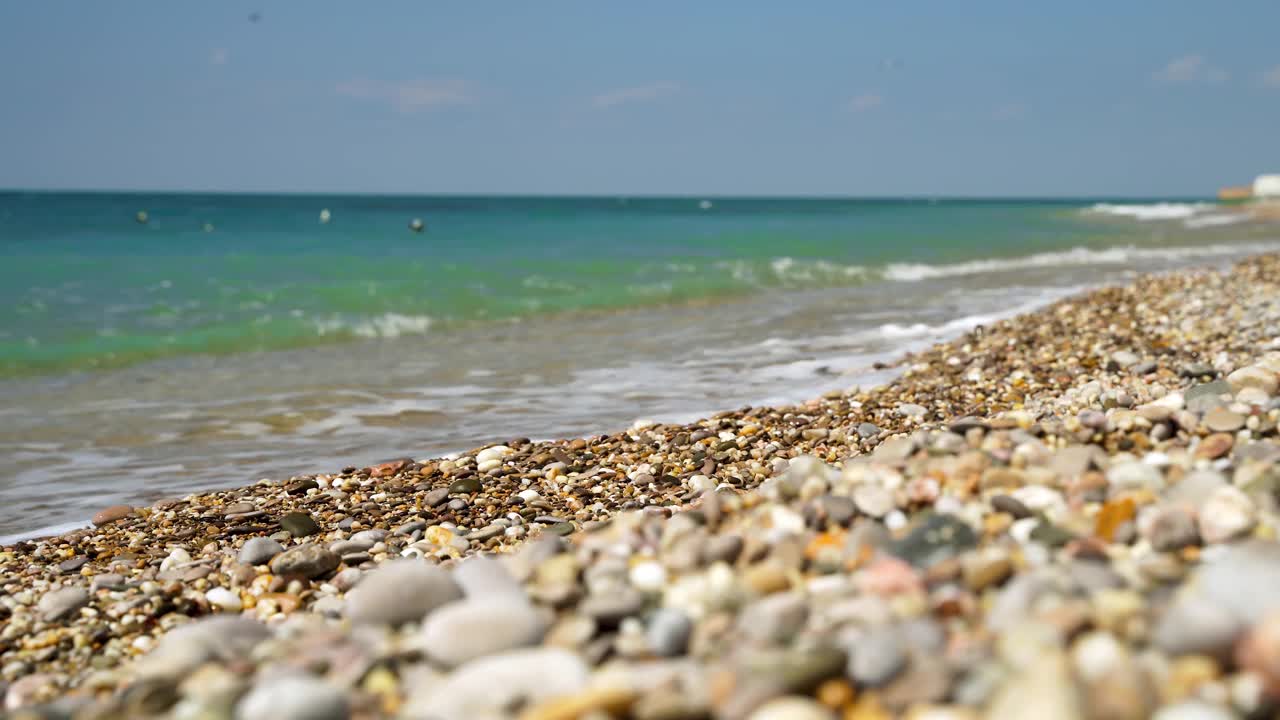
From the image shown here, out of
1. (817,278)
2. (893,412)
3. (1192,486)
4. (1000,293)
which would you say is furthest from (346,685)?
(817,278)

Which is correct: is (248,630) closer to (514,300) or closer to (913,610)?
(913,610)

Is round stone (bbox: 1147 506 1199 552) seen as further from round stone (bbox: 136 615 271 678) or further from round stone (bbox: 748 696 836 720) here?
round stone (bbox: 136 615 271 678)

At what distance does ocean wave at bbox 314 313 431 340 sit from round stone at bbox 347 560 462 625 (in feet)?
35.6

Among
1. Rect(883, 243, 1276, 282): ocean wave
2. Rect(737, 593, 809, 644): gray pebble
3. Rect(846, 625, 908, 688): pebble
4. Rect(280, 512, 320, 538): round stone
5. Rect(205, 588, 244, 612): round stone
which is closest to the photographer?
Rect(846, 625, 908, 688): pebble

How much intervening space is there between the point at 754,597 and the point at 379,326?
1210 cm

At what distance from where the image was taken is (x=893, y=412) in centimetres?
648

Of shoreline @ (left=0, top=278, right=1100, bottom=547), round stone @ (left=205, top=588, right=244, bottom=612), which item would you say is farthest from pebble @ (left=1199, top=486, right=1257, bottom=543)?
shoreline @ (left=0, top=278, right=1100, bottom=547)

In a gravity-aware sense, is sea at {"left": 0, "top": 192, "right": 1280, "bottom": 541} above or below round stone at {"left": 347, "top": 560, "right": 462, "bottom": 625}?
below

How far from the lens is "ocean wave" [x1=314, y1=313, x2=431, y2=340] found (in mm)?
13523

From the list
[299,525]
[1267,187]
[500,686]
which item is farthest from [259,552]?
[1267,187]

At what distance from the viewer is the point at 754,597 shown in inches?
101

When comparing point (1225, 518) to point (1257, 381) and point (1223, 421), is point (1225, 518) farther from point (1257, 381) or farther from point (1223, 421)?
point (1257, 381)

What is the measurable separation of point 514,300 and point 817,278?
7.05m

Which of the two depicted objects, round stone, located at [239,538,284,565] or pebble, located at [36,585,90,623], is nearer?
pebble, located at [36,585,90,623]
